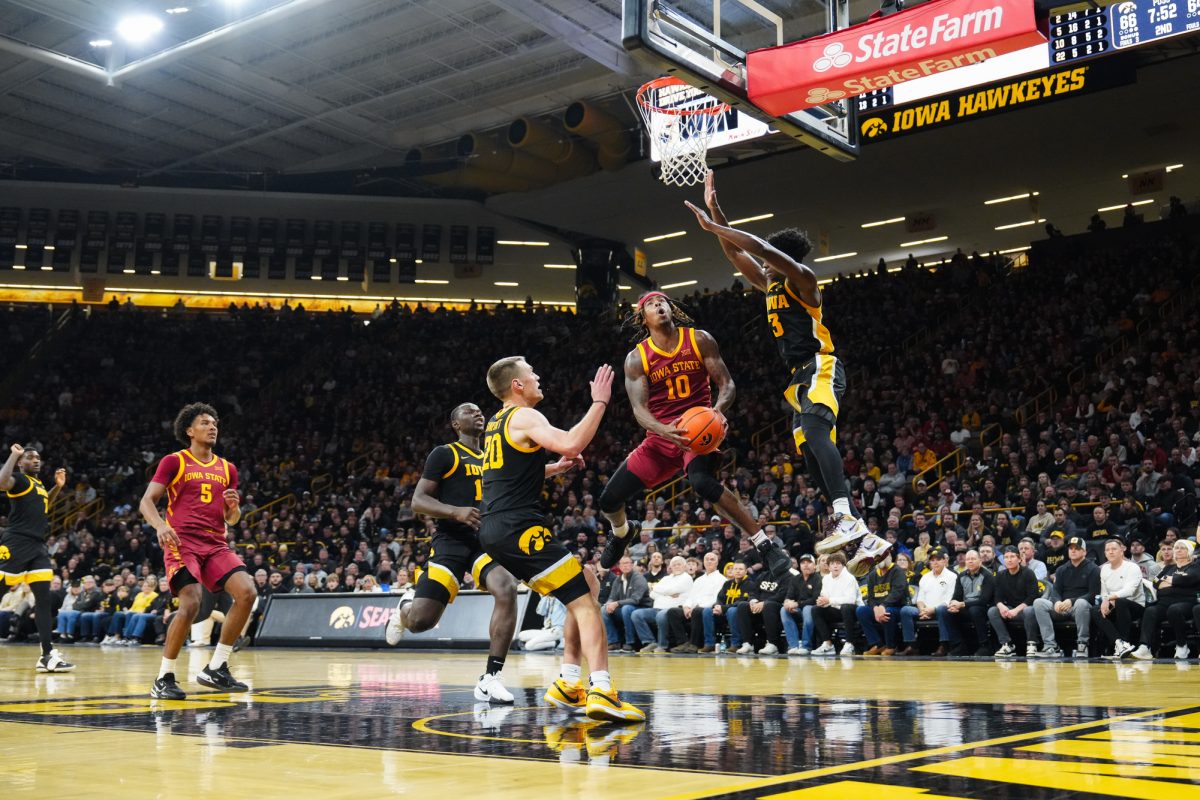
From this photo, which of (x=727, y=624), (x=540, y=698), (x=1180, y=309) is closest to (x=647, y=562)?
(x=727, y=624)

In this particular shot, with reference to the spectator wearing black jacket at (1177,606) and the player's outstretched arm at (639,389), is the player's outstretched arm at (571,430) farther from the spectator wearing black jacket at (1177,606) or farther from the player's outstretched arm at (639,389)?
the spectator wearing black jacket at (1177,606)

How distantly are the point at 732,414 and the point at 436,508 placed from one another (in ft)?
57.4

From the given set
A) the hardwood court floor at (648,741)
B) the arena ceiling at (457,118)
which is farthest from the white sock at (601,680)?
the arena ceiling at (457,118)

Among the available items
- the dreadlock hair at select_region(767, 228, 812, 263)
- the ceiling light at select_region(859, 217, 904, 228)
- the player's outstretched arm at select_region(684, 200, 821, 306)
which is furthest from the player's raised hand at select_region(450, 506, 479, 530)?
the ceiling light at select_region(859, 217, 904, 228)

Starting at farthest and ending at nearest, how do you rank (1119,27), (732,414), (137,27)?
1. (732,414)
2. (137,27)
3. (1119,27)

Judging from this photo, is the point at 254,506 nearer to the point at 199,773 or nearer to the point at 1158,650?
the point at 1158,650

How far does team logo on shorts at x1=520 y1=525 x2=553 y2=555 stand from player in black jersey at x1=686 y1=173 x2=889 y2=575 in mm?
1561

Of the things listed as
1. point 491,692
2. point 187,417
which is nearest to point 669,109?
point 187,417

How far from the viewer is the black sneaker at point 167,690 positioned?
813 centimetres

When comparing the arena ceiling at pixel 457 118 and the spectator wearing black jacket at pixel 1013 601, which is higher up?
Result: the arena ceiling at pixel 457 118

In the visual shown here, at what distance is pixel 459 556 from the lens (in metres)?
8.22

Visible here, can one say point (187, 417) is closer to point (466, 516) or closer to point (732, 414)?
point (466, 516)

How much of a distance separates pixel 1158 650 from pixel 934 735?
27.6 ft

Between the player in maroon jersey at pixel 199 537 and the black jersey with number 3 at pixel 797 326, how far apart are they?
422 centimetres
